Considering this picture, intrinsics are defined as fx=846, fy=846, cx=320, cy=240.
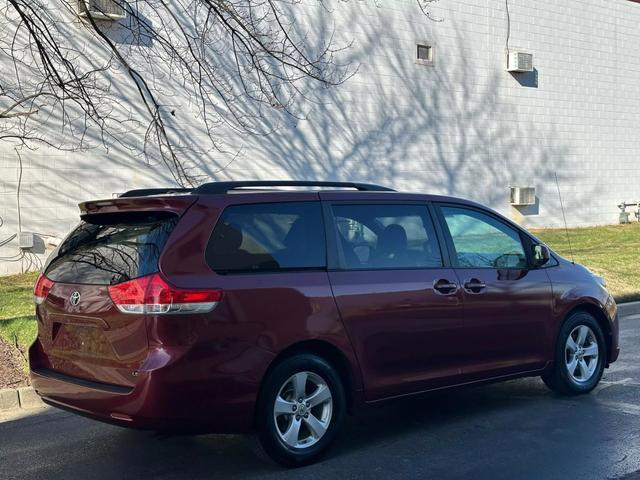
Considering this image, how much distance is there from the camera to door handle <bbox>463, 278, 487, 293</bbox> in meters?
6.31

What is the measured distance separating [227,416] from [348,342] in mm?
977

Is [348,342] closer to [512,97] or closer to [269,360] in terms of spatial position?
[269,360]

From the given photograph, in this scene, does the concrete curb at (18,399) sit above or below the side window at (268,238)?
below

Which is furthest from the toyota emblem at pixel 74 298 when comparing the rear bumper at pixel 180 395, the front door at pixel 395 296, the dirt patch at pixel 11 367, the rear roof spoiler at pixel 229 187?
the dirt patch at pixel 11 367

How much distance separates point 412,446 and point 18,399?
3.57 metres

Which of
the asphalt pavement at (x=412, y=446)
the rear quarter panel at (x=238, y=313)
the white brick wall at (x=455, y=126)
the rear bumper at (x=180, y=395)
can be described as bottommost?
the asphalt pavement at (x=412, y=446)

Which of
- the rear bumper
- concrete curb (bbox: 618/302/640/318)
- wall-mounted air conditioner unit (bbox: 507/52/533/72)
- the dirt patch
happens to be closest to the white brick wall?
wall-mounted air conditioner unit (bbox: 507/52/533/72)

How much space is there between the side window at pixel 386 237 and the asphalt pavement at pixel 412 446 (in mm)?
1111

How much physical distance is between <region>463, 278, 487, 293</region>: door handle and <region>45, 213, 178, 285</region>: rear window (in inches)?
92.1

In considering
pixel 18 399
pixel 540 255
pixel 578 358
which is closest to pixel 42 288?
pixel 18 399

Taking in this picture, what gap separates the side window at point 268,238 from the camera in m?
5.24

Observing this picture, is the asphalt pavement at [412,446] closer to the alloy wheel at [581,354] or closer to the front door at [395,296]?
the alloy wheel at [581,354]

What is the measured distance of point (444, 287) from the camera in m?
6.16

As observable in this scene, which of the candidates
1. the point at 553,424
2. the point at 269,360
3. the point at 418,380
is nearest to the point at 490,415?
the point at 553,424
